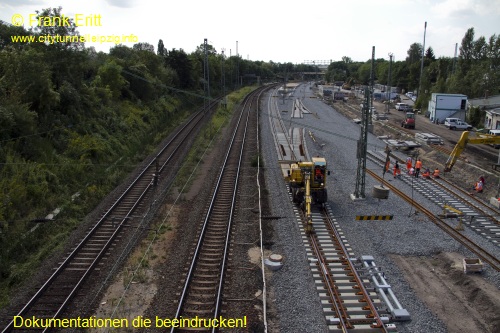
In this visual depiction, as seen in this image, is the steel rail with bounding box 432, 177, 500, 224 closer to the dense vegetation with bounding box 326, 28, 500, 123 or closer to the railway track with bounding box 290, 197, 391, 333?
the railway track with bounding box 290, 197, 391, 333

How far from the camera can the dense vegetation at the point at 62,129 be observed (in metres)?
16.2

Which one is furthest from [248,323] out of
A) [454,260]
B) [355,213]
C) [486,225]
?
[486,225]

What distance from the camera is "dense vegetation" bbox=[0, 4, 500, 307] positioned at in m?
16.2

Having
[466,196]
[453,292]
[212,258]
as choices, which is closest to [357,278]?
[453,292]

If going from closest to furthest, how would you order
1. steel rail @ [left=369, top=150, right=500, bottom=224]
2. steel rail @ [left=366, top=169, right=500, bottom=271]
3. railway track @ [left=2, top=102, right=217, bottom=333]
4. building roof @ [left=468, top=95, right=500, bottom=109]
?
railway track @ [left=2, top=102, right=217, bottom=333] < steel rail @ [left=366, top=169, right=500, bottom=271] < steel rail @ [left=369, top=150, right=500, bottom=224] < building roof @ [left=468, top=95, right=500, bottom=109]

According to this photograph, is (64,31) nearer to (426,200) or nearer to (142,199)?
(142,199)

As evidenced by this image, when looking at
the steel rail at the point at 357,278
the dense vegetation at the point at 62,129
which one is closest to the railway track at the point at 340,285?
the steel rail at the point at 357,278

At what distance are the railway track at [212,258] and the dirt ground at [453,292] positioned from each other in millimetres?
6207

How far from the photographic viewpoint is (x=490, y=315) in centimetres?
1155

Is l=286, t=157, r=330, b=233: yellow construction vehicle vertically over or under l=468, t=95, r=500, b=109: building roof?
under

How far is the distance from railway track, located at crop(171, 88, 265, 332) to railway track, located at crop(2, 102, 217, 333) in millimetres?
3010

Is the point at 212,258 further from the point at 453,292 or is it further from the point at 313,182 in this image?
the point at 453,292

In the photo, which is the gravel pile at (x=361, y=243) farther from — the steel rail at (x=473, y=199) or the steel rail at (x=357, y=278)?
the steel rail at (x=473, y=199)

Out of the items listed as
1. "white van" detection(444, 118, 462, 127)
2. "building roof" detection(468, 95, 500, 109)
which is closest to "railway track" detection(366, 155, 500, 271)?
"white van" detection(444, 118, 462, 127)
